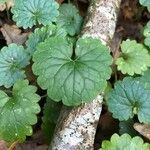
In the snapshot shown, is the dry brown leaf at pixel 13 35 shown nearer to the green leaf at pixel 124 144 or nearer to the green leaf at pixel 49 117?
the green leaf at pixel 49 117

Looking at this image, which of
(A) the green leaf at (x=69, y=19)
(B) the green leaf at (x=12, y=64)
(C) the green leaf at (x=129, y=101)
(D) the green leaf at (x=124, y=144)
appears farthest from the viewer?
(A) the green leaf at (x=69, y=19)

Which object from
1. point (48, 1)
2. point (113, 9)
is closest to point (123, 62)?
point (113, 9)

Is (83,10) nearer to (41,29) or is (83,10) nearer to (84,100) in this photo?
(41,29)

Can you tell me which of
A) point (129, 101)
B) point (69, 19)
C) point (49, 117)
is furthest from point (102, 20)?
point (49, 117)

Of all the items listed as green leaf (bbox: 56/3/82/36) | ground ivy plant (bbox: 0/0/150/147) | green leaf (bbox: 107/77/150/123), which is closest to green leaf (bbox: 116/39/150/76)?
ground ivy plant (bbox: 0/0/150/147)

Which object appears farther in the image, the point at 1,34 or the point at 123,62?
the point at 1,34

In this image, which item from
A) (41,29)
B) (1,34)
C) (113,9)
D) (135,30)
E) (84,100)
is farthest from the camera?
(135,30)

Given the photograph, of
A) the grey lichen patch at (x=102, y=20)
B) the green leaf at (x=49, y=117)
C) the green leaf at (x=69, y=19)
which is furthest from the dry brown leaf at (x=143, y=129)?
the green leaf at (x=69, y=19)
